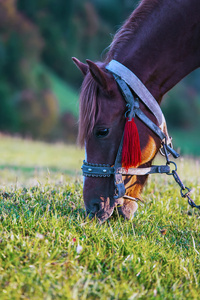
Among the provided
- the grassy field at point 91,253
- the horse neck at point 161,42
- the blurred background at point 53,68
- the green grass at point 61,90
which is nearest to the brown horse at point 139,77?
the horse neck at point 161,42

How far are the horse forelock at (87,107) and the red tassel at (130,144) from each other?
11.8 inches

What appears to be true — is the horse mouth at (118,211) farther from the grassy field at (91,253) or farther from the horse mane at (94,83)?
the horse mane at (94,83)

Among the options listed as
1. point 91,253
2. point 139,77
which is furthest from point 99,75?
point 91,253

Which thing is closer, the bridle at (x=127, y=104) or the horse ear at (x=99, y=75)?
the horse ear at (x=99, y=75)

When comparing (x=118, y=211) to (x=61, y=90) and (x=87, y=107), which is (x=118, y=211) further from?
(x=61, y=90)

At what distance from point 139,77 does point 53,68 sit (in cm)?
3717

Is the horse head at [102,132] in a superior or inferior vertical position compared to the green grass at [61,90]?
inferior

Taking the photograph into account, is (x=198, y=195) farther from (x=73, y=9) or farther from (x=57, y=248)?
(x=73, y=9)

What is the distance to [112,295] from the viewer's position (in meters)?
1.97

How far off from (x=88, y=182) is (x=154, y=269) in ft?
2.90

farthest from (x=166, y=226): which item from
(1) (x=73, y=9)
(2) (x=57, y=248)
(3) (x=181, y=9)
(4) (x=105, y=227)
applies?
(1) (x=73, y=9)

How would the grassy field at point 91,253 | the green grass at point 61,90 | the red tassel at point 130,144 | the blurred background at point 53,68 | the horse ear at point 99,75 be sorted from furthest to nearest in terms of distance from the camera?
the green grass at point 61,90 → the blurred background at point 53,68 → the red tassel at point 130,144 → the horse ear at point 99,75 → the grassy field at point 91,253

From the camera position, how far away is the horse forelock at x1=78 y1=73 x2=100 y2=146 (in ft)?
8.77

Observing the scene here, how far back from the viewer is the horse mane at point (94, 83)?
2.69 m
